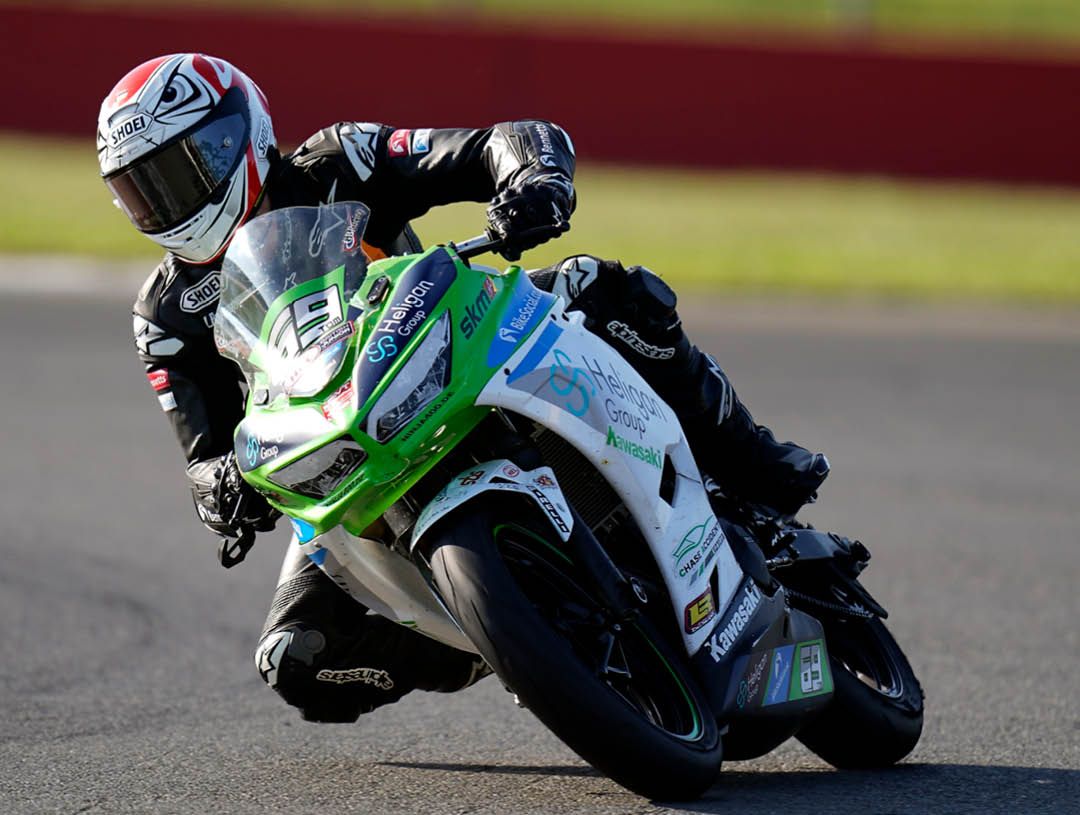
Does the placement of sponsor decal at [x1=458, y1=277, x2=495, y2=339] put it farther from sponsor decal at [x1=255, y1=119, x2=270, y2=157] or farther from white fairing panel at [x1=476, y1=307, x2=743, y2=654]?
sponsor decal at [x1=255, y1=119, x2=270, y2=157]

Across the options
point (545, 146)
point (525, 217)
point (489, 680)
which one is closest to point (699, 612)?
point (525, 217)

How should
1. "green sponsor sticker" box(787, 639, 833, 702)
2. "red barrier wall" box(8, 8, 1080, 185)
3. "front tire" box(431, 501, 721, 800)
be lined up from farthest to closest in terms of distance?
1. "red barrier wall" box(8, 8, 1080, 185)
2. "green sponsor sticker" box(787, 639, 833, 702)
3. "front tire" box(431, 501, 721, 800)

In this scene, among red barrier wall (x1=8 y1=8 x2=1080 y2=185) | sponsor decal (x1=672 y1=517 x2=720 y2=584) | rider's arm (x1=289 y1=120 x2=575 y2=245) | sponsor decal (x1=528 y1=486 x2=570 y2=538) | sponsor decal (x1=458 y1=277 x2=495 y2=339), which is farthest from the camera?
red barrier wall (x1=8 y1=8 x2=1080 y2=185)

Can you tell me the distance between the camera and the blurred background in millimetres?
16812

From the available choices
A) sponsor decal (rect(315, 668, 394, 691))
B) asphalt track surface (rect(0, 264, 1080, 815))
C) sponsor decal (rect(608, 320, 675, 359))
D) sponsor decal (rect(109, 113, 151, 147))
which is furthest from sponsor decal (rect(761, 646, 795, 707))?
sponsor decal (rect(109, 113, 151, 147))

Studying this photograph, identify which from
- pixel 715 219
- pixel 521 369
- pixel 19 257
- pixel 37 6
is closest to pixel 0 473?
pixel 521 369

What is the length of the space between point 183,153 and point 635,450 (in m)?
1.31

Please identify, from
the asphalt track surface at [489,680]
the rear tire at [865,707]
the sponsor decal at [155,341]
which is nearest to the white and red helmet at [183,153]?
the sponsor decal at [155,341]

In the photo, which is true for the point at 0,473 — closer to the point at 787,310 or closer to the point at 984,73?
the point at 787,310

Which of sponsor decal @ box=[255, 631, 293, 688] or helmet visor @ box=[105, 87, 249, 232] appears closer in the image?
helmet visor @ box=[105, 87, 249, 232]

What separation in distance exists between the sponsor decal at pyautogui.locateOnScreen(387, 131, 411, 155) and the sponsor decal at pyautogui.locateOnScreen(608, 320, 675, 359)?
77cm

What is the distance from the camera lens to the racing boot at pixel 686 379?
4.01 metres

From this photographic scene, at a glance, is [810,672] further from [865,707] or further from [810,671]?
[865,707]

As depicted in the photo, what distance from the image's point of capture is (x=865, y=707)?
4195 millimetres
